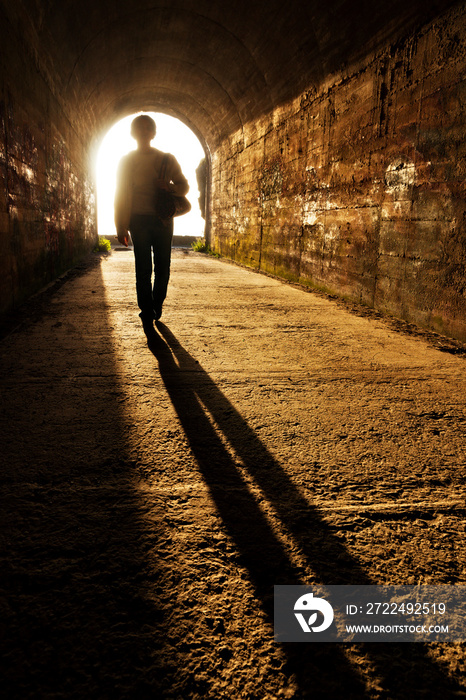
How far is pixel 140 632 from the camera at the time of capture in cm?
94

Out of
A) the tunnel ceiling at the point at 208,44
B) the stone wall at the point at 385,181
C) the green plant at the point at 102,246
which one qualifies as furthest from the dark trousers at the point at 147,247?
the green plant at the point at 102,246

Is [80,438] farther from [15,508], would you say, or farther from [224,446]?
[224,446]

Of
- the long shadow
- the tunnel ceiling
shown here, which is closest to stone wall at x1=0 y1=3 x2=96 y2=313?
the tunnel ceiling

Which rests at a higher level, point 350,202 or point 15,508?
point 350,202

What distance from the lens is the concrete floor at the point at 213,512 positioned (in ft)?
2.88

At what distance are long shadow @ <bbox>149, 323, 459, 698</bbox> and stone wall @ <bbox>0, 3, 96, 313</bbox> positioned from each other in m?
3.07

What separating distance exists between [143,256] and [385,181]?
2824mm

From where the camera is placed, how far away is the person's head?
11.8ft

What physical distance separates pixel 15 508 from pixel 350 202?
5.19 metres

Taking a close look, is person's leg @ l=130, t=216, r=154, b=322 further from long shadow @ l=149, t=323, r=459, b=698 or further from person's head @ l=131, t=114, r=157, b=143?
long shadow @ l=149, t=323, r=459, b=698

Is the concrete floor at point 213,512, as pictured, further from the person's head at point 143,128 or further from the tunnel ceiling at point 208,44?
the tunnel ceiling at point 208,44

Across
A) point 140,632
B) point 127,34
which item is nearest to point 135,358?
point 140,632

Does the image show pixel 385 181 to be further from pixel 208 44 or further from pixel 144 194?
pixel 208 44

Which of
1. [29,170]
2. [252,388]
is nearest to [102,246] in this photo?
[29,170]
